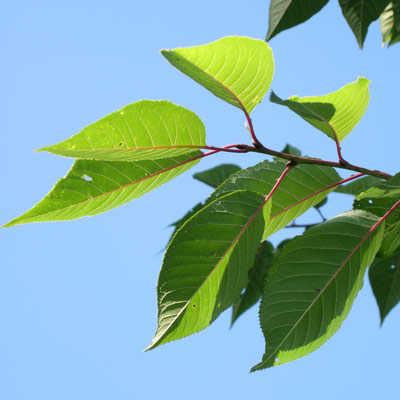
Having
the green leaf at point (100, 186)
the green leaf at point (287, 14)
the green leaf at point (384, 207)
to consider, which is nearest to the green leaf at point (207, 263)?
the green leaf at point (100, 186)

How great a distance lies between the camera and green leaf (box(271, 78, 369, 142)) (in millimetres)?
958

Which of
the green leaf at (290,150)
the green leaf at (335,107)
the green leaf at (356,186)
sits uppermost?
the green leaf at (290,150)

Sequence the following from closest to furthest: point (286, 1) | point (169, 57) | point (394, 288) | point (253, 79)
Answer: point (169, 57) → point (253, 79) → point (286, 1) → point (394, 288)

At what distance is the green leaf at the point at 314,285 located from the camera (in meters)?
1.00

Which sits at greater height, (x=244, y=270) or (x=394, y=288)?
(x=244, y=270)

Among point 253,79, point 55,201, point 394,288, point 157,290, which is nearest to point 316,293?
point 157,290

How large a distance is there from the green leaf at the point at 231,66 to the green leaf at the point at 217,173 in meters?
1.16

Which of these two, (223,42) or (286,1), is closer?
(223,42)

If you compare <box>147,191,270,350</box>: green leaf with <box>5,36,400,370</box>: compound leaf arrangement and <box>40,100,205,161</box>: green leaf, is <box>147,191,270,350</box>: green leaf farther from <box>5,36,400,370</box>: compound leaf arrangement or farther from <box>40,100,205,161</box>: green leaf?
<box>40,100,205,161</box>: green leaf

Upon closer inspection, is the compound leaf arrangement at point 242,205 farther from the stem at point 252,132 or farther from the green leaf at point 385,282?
the green leaf at point 385,282

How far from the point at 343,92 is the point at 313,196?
9.7 inches

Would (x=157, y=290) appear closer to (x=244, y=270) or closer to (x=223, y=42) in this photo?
(x=244, y=270)

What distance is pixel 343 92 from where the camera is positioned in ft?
3.24

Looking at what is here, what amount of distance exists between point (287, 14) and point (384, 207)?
0.54m
